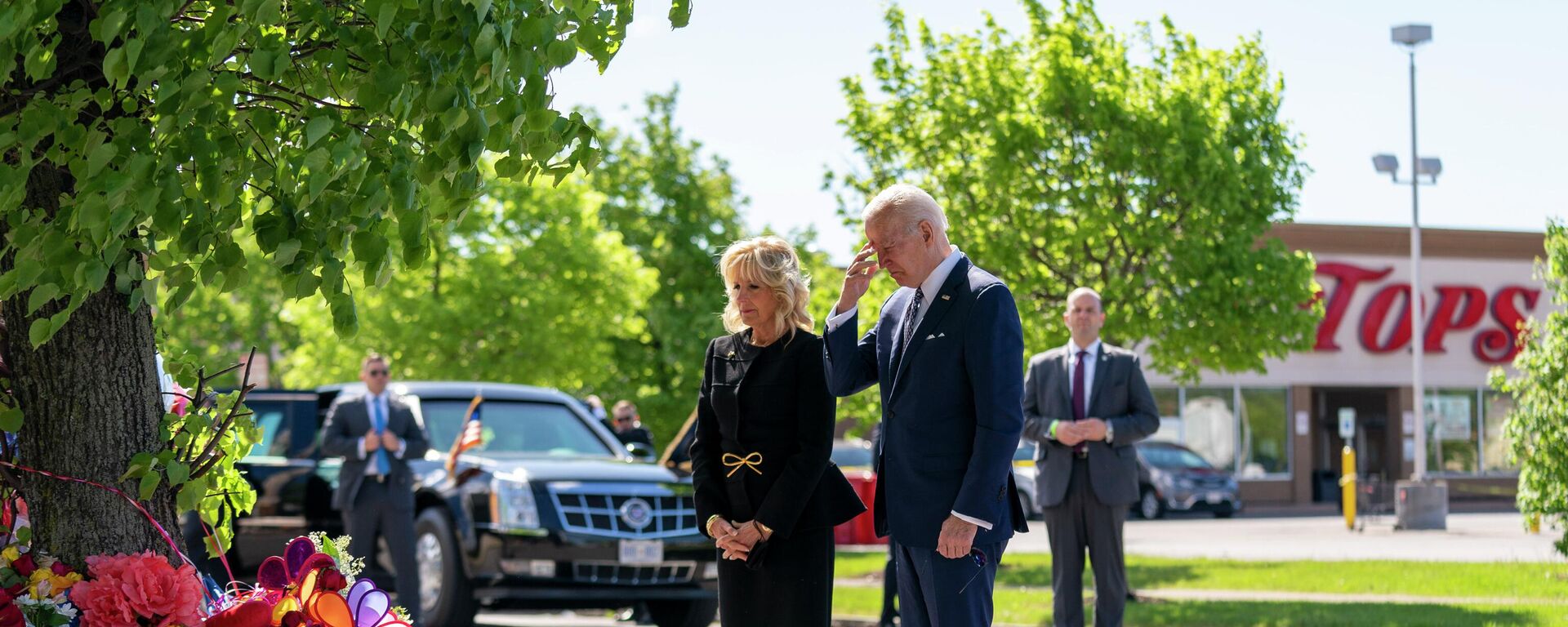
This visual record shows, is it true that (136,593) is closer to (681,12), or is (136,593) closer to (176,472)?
(176,472)

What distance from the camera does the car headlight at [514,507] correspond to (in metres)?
11.4

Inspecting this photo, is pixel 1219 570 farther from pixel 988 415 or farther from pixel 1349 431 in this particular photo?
pixel 1349 431

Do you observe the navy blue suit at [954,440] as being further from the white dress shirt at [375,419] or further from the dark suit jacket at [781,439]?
the white dress shirt at [375,419]

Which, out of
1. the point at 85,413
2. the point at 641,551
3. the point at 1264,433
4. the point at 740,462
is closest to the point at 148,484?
the point at 85,413

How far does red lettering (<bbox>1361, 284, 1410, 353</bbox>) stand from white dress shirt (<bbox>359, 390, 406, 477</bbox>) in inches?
1360

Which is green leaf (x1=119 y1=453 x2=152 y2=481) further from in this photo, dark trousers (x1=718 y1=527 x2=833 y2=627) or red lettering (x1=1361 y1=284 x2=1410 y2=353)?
red lettering (x1=1361 y1=284 x2=1410 y2=353)

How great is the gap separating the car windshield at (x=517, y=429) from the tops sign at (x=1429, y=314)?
31.1 meters

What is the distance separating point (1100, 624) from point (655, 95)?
4025cm

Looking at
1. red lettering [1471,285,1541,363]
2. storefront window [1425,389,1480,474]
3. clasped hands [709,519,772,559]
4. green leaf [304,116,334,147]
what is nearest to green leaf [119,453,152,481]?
green leaf [304,116,334,147]

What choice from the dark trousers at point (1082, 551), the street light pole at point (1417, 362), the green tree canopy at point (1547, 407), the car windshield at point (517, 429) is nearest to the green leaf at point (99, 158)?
the dark trousers at point (1082, 551)

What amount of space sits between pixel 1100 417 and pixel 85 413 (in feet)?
19.3

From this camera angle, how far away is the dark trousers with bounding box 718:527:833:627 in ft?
18.9

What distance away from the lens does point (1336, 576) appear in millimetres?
15781

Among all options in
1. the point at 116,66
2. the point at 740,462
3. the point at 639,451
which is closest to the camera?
the point at 116,66
